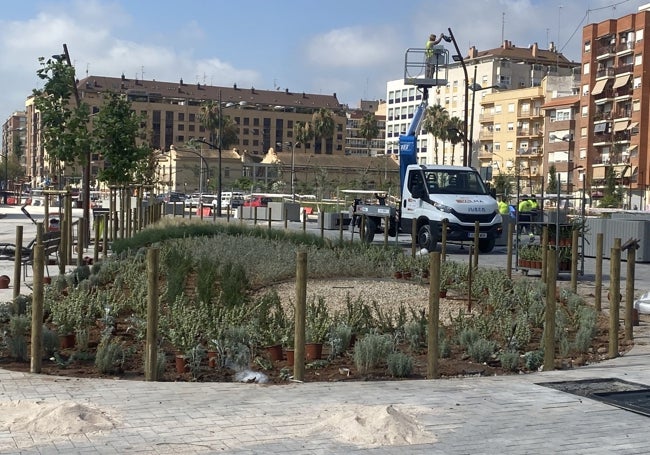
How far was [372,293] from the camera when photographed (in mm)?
14211

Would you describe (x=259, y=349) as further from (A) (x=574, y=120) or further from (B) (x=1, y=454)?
(A) (x=574, y=120)

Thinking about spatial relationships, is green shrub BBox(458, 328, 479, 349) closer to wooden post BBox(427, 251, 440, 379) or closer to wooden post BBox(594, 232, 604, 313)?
wooden post BBox(427, 251, 440, 379)

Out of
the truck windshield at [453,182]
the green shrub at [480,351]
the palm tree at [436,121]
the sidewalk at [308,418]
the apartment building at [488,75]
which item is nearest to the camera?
the sidewalk at [308,418]

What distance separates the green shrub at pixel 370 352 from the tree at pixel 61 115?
16955mm

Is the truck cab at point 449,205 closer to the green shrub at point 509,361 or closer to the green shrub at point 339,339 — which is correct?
the green shrub at point 339,339

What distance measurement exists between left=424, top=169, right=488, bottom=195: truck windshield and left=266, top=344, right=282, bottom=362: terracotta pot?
17869 mm

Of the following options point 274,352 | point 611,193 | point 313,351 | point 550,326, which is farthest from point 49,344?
point 611,193

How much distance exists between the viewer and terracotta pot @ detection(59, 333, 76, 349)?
32.5 feet

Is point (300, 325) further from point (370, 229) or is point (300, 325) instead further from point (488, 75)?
point (488, 75)

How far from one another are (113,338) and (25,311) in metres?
1.83

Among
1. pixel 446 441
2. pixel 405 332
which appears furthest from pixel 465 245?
pixel 446 441

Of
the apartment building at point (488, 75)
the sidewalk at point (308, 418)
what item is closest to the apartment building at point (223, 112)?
the apartment building at point (488, 75)

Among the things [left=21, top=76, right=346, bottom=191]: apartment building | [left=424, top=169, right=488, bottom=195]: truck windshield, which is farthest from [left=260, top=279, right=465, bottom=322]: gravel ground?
[left=21, top=76, right=346, bottom=191]: apartment building

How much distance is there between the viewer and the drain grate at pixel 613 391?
7.73 m
